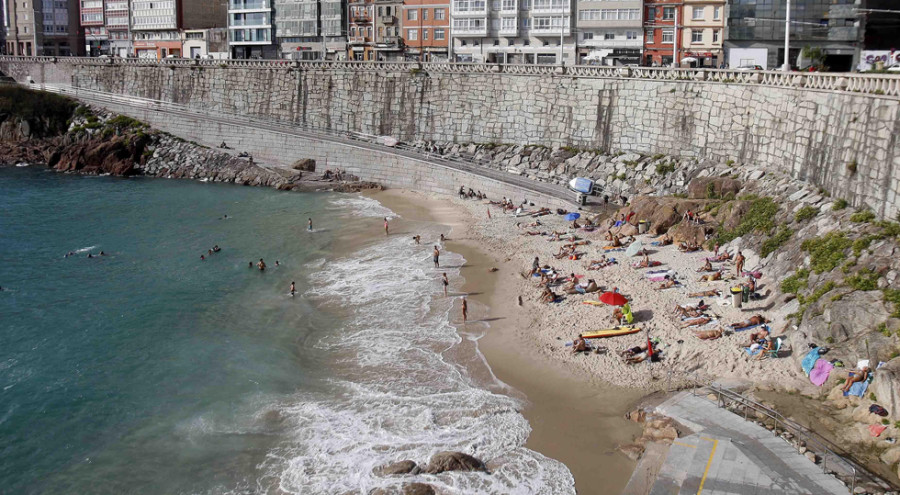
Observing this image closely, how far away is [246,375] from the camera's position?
31.9 meters

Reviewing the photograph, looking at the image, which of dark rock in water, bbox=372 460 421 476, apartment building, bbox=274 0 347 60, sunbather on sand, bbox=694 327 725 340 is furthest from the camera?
apartment building, bbox=274 0 347 60

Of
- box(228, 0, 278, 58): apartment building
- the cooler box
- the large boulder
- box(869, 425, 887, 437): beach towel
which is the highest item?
box(228, 0, 278, 58): apartment building

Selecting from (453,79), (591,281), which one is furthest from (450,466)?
(453,79)

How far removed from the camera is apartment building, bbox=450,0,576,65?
71.9 meters

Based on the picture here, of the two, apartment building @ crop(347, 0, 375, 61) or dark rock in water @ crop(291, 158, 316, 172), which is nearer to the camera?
dark rock in water @ crop(291, 158, 316, 172)

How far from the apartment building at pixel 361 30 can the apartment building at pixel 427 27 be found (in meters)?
4.94

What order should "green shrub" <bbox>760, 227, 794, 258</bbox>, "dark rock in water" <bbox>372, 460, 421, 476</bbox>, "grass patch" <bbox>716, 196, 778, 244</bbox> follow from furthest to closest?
1. "grass patch" <bbox>716, 196, 778, 244</bbox>
2. "green shrub" <bbox>760, 227, 794, 258</bbox>
3. "dark rock in water" <bbox>372, 460, 421, 476</bbox>

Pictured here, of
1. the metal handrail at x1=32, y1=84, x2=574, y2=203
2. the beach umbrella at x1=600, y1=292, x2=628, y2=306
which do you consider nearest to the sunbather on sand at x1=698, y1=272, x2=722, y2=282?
the beach umbrella at x1=600, y1=292, x2=628, y2=306

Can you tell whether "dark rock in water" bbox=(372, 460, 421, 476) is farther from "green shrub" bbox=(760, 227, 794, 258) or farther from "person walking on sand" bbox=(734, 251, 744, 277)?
"green shrub" bbox=(760, 227, 794, 258)

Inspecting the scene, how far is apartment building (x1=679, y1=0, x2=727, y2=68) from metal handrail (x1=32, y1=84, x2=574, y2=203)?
19.0 meters

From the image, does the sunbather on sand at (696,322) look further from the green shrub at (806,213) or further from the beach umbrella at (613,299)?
the green shrub at (806,213)

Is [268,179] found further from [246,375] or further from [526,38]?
[246,375]

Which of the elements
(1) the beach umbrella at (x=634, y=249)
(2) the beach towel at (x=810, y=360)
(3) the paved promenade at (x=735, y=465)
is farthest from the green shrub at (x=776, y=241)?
(3) the paved promenade at (x=735, y=465)

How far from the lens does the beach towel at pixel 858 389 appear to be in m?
25.4
